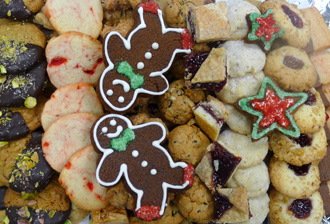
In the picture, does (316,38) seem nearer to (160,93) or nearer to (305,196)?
(305,196)

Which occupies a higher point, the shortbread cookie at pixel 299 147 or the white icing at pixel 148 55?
the white icing at pixel 148 55

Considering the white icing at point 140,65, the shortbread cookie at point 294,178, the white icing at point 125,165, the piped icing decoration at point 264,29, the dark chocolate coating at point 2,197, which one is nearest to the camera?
the white icing at point 125,165

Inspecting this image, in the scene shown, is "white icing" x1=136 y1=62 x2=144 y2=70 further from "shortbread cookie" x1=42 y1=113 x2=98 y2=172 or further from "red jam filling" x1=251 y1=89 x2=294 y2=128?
"red jam filling" x1=251 y1=89 x2=294 y2=128

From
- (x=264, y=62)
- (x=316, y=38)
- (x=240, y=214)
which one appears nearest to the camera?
(x=240, y=214)

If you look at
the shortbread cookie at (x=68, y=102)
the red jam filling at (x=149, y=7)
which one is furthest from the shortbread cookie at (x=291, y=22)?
the shortbread cookie at (x=68, y=102)

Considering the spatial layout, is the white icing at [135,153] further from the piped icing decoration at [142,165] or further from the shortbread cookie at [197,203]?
the shortbread cookie at [197,203]

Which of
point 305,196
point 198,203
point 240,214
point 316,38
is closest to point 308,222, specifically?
point 305,196
